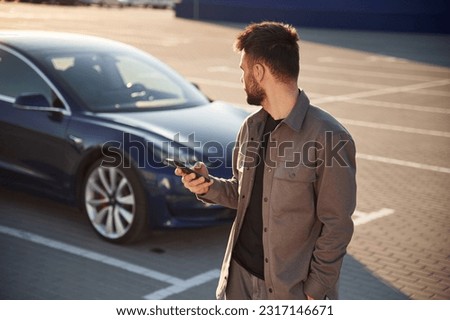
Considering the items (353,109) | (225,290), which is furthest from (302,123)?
(353,109)

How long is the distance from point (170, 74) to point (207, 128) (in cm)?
139

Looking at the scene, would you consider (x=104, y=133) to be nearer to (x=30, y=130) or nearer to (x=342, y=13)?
(x=30, y=130)

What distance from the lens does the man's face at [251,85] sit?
3.14 metres

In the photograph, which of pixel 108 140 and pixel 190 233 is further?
pixel 190 233

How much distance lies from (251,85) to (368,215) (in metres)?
4.77

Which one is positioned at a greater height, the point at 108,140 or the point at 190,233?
the point at 108,140

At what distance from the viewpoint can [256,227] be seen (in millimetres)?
3332

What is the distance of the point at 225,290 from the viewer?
3.45 meters

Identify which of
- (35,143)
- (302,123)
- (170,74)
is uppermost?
(302,123)

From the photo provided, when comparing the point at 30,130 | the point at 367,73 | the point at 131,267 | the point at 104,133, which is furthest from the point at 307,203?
the point at 367,73

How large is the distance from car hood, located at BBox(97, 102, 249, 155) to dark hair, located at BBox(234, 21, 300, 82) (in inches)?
131

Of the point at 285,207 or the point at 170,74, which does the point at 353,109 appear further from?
the point at 285,207

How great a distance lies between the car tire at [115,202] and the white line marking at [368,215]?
2.32 meters

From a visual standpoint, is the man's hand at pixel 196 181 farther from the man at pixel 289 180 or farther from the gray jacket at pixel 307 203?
the gray jacket at pixel 307 203
